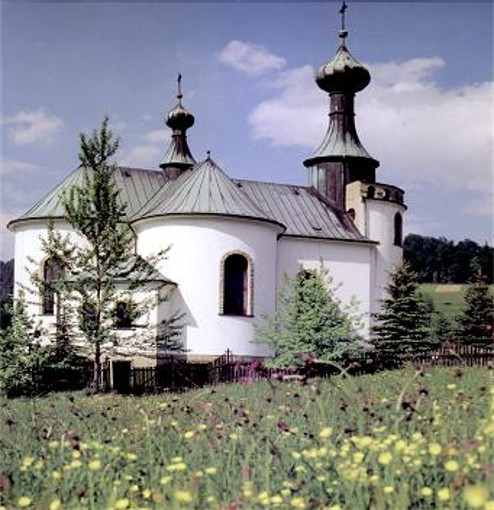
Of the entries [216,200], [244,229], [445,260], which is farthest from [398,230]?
[445,260]

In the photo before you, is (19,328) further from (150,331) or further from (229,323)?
(229,323)

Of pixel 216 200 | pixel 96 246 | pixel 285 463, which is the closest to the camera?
pixel 285 463

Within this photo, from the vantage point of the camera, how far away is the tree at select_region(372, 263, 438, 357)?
95.3 feet

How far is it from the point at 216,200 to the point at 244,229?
1.42m

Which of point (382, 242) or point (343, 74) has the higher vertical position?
point (343, 74)

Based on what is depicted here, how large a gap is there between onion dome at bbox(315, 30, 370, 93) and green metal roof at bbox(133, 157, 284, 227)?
380 inches

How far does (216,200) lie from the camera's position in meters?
27.4

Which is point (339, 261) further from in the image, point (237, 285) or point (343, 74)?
point (343, 74)

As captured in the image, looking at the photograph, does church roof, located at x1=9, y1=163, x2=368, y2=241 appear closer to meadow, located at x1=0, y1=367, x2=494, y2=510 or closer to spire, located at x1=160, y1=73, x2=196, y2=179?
spire, located at x1=160, y1=73, x2=196, y2=179

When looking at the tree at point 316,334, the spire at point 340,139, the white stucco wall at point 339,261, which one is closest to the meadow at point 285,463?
the tree at point 316,334

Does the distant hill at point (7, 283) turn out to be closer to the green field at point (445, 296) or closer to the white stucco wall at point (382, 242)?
the white stucco wall at point (382, 242)

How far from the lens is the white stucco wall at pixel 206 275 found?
2670 cm

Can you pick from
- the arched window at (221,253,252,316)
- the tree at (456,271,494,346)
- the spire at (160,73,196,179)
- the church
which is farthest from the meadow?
the spire at (160,73,196,179)

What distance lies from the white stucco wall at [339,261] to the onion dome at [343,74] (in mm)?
7900
